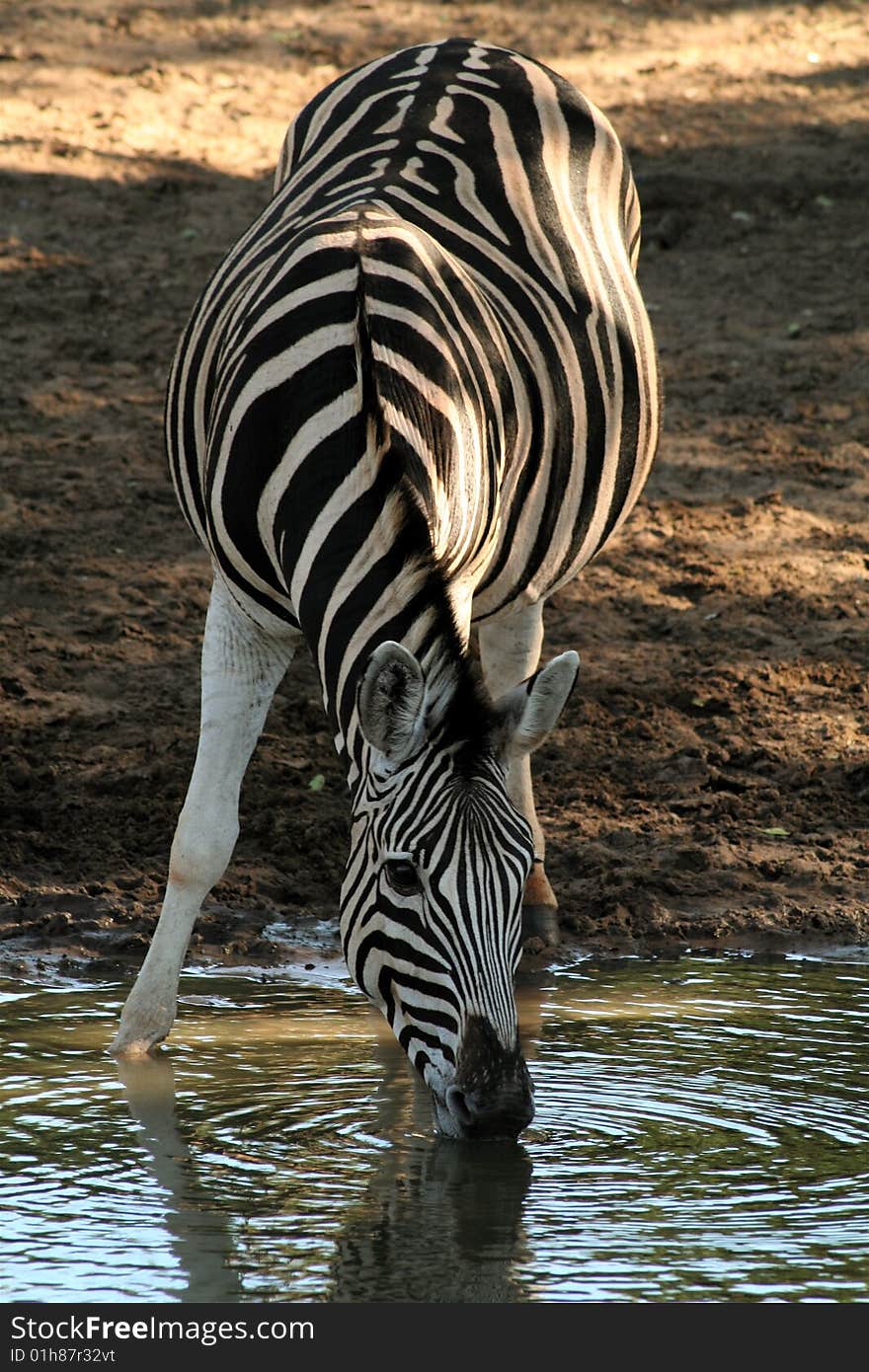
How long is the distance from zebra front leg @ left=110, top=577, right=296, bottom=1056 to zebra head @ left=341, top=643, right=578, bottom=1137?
45.7 inches

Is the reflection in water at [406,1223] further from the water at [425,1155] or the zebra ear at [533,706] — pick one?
the zebra ear at [533,706]

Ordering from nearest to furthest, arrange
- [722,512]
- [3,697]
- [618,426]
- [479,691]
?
[479,691]
[618,426]
[3,697]
[722,512]

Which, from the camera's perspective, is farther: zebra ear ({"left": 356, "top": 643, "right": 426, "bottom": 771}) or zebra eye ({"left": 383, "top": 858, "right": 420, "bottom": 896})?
zebra eye ({"left": 383, "top": 858, "right": 420, "bottom": 896})

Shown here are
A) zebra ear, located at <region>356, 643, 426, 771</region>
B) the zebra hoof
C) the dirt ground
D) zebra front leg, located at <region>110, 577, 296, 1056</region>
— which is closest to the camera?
zebra ear, located at <region>356, 643, 426, 771</region>

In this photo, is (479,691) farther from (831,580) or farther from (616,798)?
(831,580)

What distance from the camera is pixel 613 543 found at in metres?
9.28

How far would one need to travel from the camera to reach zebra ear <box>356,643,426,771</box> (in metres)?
3.99

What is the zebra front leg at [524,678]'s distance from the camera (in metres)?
6.46

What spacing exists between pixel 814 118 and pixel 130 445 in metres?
6.20

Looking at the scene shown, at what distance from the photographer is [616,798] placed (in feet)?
24.2

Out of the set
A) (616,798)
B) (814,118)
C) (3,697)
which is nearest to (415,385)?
(616,798)

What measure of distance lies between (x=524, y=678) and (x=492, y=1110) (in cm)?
261

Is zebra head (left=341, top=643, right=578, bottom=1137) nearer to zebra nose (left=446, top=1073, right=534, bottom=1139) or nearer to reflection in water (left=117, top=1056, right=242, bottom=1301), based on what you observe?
zebra nose (left=446, top=1073, right=534, bottom=1139)

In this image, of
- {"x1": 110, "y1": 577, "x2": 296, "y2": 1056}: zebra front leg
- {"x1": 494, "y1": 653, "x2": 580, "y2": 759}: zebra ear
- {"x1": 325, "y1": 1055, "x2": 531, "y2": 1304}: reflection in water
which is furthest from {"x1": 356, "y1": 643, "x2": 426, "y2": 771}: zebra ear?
{"x1": 110, "y1": 577, "x2": 296, "y2": 1056}: zebra front leg
